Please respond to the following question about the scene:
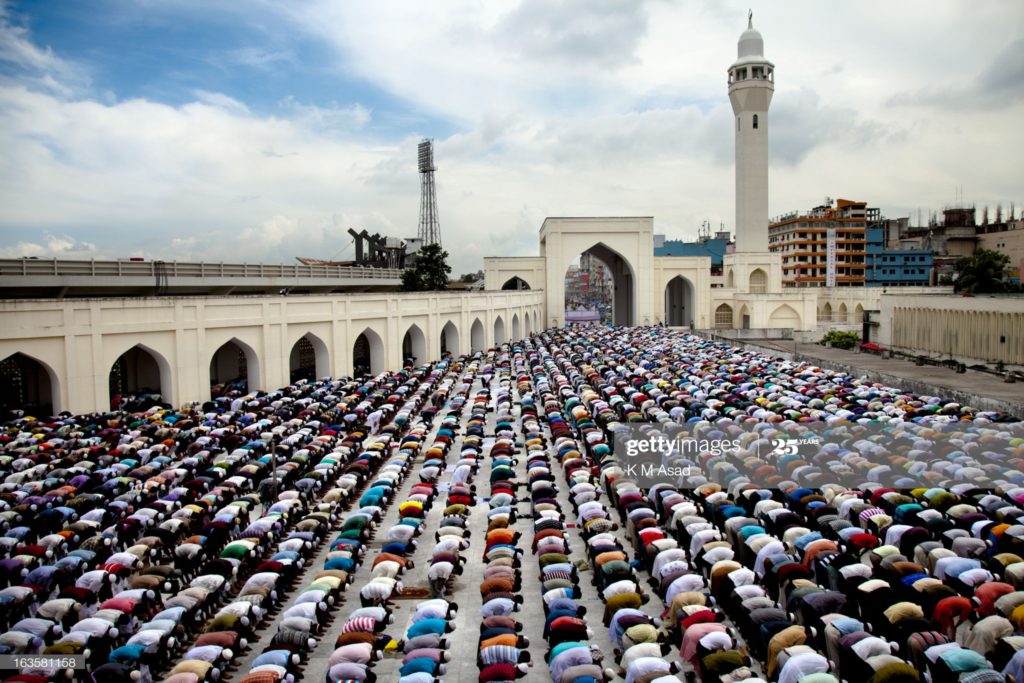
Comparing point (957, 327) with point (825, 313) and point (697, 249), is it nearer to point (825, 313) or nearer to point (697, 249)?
point (825, 313)

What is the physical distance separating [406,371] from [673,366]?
989 cm

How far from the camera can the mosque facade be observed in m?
46.6

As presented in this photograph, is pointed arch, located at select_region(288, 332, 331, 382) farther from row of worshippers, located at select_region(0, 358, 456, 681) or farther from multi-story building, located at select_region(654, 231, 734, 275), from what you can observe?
multi-story building, located at select_region(654, 231, 734, 275)

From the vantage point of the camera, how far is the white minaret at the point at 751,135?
46.6 metres

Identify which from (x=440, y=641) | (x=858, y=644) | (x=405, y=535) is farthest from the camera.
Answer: (x=405, y=535)

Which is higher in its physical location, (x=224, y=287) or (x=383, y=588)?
(x=224, y=287)

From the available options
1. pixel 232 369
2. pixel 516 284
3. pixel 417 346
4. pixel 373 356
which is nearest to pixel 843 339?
pixel 417 346

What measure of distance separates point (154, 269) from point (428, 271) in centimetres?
2295

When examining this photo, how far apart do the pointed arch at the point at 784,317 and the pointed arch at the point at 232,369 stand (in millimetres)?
31746

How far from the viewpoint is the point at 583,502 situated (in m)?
12.1

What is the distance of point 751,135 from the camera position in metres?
47.8

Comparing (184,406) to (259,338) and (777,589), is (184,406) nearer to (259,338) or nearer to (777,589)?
(259,338)

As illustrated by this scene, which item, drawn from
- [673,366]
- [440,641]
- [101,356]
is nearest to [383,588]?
[440,641]

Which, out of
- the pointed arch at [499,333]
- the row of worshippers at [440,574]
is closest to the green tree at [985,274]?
the pointed arch at [499,333]
